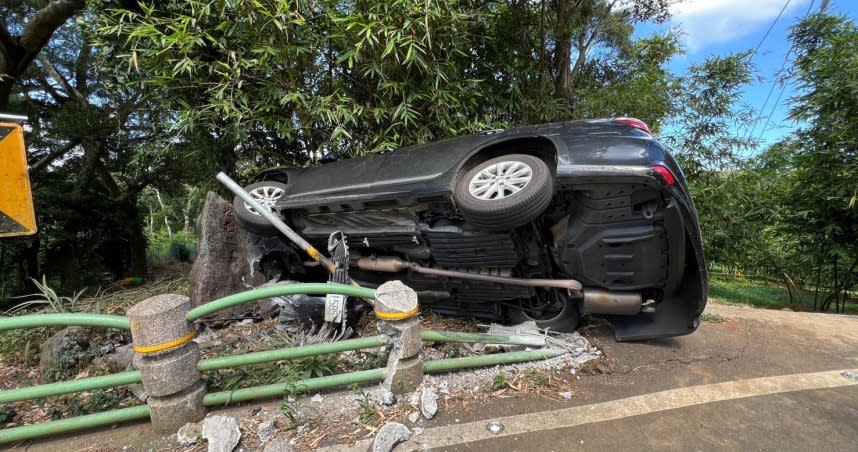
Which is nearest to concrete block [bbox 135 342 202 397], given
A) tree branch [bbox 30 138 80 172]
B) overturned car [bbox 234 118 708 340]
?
overturned car [bbox 234 118 708 340]

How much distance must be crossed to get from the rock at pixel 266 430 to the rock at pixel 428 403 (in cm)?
73

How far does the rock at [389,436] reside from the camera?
5.10ft

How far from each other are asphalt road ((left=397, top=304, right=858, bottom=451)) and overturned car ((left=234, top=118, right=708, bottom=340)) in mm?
324

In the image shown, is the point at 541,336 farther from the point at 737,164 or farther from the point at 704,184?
the point at 737,164

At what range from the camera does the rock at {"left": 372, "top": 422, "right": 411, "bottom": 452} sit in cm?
156

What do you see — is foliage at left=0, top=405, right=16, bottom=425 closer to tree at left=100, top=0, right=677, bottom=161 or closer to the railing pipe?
the railing pipe

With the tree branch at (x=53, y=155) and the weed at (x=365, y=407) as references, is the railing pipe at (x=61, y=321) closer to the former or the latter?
the weed at (x=365, y=407)

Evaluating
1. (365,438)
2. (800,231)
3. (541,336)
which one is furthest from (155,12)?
(800,231)

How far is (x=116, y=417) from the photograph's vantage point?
67.7 inches

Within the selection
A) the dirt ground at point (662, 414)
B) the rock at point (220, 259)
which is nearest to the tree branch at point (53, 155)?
the rock at point (220, 259)

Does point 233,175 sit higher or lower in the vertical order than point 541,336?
higher

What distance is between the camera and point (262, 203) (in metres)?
3.28

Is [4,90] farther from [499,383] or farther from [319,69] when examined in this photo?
[499,383]

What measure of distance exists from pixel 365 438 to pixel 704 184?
6.69 metres
